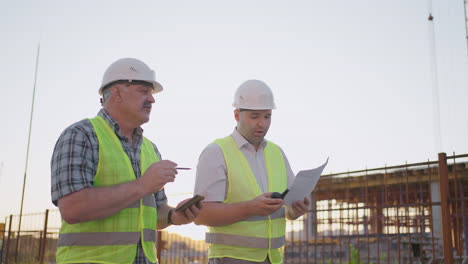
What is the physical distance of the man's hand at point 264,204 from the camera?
307 cm

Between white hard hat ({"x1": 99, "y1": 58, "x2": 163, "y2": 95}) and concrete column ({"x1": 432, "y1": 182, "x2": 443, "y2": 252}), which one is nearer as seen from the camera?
white hard hat ({"x1": 99, "y1": 58, "x2": 163, "y2": 95})

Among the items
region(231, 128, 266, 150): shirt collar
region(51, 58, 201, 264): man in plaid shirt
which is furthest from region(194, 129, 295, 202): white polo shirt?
region(51, 58, 201, 264): man in plaid shirt

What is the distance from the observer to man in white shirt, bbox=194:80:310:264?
10.4 ft

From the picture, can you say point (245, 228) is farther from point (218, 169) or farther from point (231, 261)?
point (218, 169)

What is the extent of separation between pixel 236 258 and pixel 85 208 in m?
1.28

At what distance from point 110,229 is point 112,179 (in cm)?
24

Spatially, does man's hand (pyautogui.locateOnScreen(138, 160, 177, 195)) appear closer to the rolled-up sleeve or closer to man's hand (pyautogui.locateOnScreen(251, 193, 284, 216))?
the rolled-up sleeve

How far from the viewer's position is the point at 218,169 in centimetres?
332

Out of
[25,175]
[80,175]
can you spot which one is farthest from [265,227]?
[25,175]

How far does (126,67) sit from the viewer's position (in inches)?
106

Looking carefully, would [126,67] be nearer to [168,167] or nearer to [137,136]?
[137,136]

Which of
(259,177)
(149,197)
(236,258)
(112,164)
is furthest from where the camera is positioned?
(259,177)

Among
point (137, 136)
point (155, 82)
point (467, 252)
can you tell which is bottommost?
point (467, 252)

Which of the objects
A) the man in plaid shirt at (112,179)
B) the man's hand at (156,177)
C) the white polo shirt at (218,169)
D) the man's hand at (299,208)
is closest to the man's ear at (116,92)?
the man in plaid shirt at (112,179)
